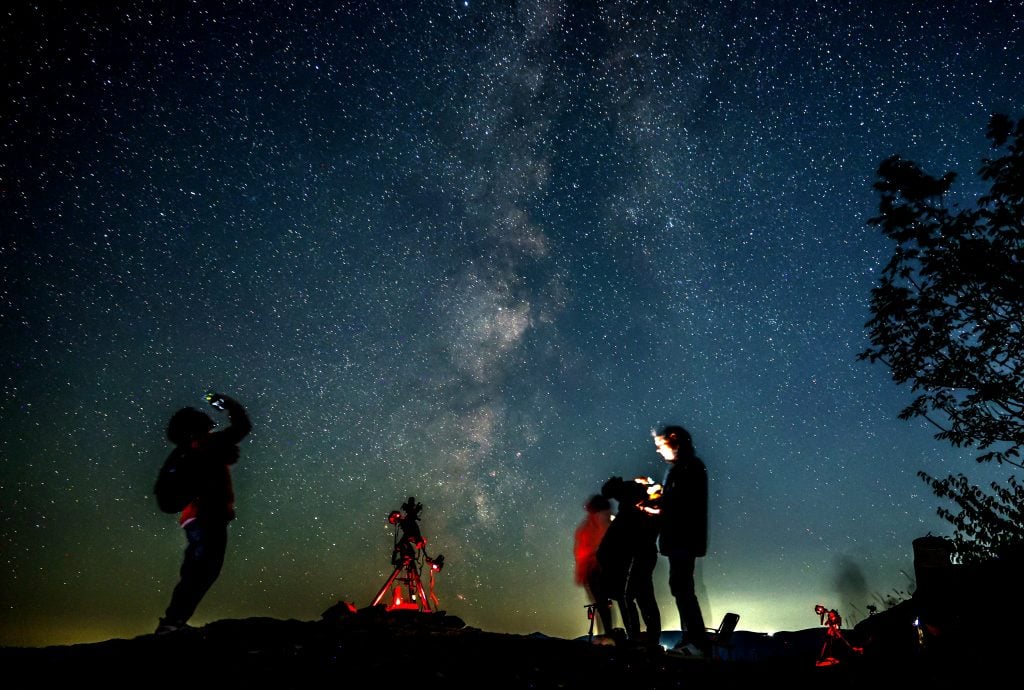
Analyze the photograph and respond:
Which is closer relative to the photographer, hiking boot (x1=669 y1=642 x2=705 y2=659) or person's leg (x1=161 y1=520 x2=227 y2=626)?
person's leg (x1=161 y1=520 x2=227 y2=626)

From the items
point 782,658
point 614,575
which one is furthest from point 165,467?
point 782,658

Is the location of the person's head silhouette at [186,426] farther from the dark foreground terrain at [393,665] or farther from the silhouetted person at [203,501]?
the dark foreground terrain at [393,665]

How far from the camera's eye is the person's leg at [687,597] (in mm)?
4793

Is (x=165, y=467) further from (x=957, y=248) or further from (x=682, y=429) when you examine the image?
(x=957, y=248)

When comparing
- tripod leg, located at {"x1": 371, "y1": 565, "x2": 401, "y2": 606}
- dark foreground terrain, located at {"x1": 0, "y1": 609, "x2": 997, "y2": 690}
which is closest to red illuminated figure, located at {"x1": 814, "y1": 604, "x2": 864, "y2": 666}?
dark foreground terrain, located at {"x1": 0, "y1": 609, "x2": 997, "y2": 690}

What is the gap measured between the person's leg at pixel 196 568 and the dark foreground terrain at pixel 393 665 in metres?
0.25

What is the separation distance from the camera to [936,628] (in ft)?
14.6

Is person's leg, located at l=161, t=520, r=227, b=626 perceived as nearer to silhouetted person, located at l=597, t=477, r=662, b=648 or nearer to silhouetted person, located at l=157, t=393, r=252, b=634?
silhouetted person, located at l=157, t=393, r=252, b=634

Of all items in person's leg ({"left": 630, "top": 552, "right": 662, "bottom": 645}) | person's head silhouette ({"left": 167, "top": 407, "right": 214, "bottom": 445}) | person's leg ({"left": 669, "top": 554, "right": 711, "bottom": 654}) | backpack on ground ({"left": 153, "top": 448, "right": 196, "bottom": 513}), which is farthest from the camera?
person's leg ({"left": 630, "top": 552, "right": 662, "bottom": 645})

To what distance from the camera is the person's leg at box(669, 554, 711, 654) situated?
4793 millimetres

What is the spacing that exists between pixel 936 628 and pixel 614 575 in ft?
9.50

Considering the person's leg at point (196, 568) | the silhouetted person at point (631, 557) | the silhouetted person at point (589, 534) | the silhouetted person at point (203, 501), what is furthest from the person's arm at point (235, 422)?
the silhouetted person at point (589, 534)

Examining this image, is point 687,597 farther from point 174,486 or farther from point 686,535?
point 174,486

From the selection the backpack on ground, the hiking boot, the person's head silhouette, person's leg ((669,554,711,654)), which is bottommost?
the hiking boot
